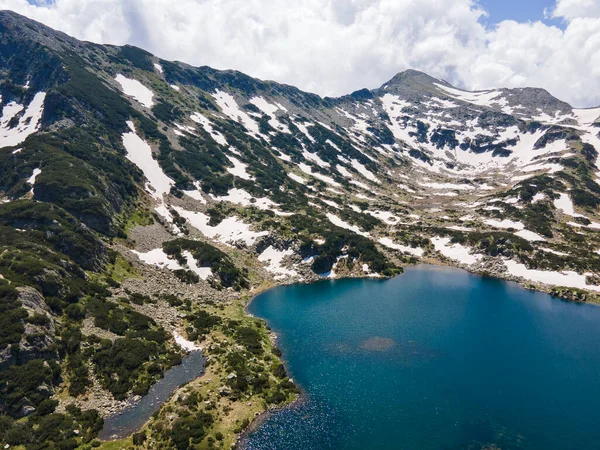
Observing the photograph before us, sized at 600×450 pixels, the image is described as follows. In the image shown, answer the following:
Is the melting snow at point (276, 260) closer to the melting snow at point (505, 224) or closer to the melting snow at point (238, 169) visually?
the melting snow at point (238, 169)

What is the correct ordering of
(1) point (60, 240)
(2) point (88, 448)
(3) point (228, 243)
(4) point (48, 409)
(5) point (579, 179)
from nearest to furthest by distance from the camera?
(2) point (88, 448) → (4) point (48, 409) → (1) point (60, 240) → (3) point (228, 243) → (5) point (579, 179)

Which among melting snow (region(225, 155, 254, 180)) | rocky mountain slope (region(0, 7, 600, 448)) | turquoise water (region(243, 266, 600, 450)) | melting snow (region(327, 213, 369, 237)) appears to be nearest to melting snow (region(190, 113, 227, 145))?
rocky mountain slope (region(0, 7, 600, 448))

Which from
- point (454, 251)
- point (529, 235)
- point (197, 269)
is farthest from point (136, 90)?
point (529, 235)

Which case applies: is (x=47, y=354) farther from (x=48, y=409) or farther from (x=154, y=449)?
(x=154, y=449)

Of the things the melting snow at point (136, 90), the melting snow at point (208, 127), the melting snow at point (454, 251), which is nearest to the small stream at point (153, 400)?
the melting snow at point (454, 251)

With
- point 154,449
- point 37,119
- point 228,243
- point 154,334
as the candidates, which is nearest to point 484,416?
point 154,449

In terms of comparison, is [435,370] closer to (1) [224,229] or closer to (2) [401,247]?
(2) [401,247]

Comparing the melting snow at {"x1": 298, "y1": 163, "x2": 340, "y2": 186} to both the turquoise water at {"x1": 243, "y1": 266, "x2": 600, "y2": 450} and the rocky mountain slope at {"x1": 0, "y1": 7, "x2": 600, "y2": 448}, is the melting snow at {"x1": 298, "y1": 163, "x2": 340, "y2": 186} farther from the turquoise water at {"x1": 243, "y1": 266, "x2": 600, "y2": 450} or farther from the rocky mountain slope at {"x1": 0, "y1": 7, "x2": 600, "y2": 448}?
the turquoise water at {"x1": 243, "y1": 266, "x2": 600, "y2": 450}
